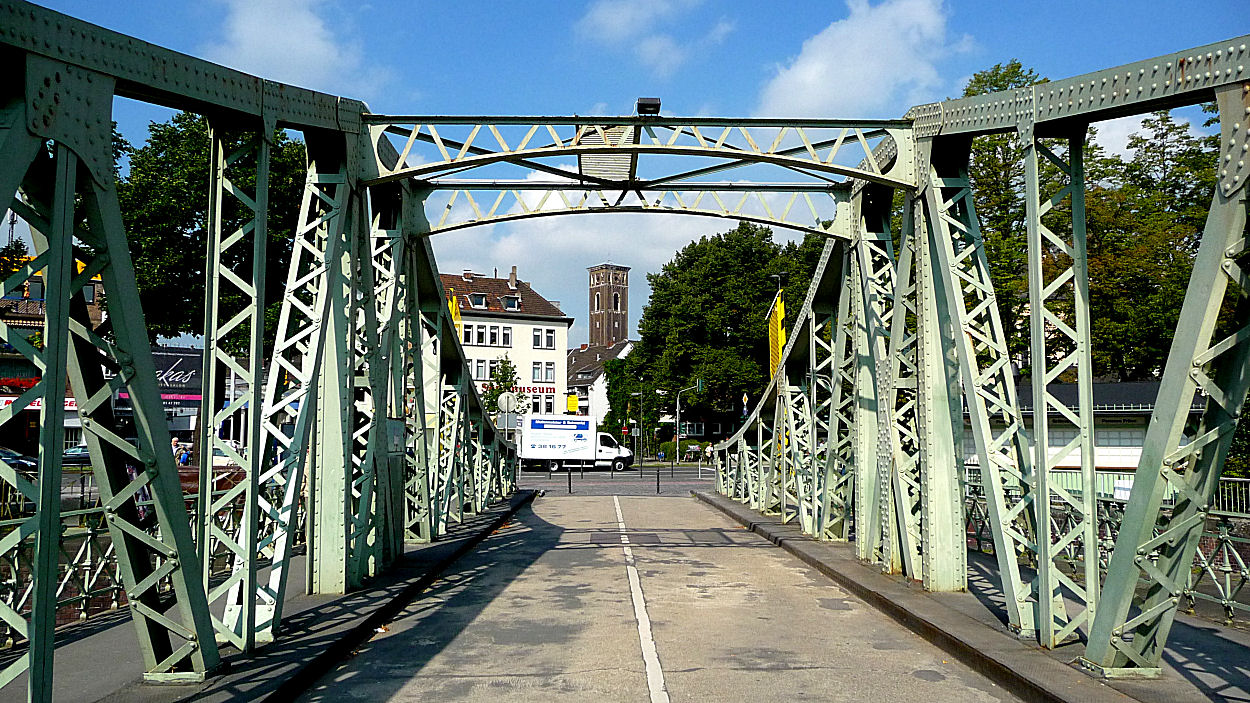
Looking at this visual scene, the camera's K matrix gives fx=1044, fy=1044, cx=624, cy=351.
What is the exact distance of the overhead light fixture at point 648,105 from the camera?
12.3 meters

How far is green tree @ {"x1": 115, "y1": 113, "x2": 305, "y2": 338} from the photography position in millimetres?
34750

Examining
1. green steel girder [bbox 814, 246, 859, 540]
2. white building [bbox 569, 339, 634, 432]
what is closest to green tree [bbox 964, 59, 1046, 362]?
green steel girder [bbox 814, 246, 859, 540]

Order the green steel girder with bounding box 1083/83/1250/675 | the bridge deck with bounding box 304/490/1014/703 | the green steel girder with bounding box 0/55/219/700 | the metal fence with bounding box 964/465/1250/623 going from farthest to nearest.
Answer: the metal fence with bounding box 964/465/1250/623, the bridge deck with bounding box 304/490/1014/703, the green steel girder with bounding box 1083/83/1250/675, the green steel girder with bounding box 0/55/219/700

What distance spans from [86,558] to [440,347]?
943 cm

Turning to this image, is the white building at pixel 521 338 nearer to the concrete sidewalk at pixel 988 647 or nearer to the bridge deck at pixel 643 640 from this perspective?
the bridge deck at pixel 643 640

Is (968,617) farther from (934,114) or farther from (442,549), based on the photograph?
(442,549)

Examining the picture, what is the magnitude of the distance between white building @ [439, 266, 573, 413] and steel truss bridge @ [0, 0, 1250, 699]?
70237 millimetres

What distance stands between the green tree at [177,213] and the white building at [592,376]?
6110 centimetres

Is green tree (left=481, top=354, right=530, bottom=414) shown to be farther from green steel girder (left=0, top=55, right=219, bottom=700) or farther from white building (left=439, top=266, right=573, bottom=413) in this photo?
green steel girder (left=0, top=55, right=219, bottom=700)

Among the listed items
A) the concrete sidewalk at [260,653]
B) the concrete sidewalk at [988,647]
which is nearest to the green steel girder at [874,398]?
the concrete sidewalk at [988,647]

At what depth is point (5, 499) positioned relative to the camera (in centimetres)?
2208

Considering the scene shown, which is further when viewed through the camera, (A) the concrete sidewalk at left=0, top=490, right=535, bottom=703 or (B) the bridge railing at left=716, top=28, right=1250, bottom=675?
(A) the concrete sidewalk at left=0, top=490, right=535, bottom=703

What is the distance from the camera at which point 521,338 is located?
90062 millimetres

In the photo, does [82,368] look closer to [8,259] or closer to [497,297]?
[8,259]
